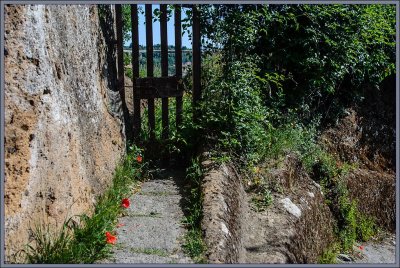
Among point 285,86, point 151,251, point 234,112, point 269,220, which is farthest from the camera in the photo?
point 285,86

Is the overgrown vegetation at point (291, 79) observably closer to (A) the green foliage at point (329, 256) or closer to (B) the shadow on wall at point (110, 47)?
(A) the green foliage at point (329, 256)

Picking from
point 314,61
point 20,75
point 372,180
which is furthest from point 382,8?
point 20,75

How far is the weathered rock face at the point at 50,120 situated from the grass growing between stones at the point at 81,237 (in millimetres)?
90

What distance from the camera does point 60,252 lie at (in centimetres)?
359

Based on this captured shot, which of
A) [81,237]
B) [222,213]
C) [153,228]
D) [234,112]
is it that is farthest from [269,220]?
[81,237]

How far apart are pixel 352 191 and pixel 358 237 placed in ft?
2.17

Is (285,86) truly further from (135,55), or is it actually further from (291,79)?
(135,55)

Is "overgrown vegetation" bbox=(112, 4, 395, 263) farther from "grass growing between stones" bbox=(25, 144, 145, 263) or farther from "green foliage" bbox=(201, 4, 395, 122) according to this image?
"grass growing between stones" bbox=(25, 144, 145, 263)

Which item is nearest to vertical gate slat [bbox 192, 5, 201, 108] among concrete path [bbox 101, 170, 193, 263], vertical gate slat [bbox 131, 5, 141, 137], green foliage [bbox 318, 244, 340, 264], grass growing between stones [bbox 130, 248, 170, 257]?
vertical gate slat [bbox 131, 5, 141, 137]

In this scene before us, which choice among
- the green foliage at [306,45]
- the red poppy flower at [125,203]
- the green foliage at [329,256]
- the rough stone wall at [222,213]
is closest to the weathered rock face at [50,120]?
the red poppy flower at [125,203]

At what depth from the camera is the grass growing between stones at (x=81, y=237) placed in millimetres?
3475

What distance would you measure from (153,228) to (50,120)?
1.47 meters

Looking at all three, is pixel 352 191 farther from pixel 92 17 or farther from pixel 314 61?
pixel 92 17

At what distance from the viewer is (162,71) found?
6.53 metres
